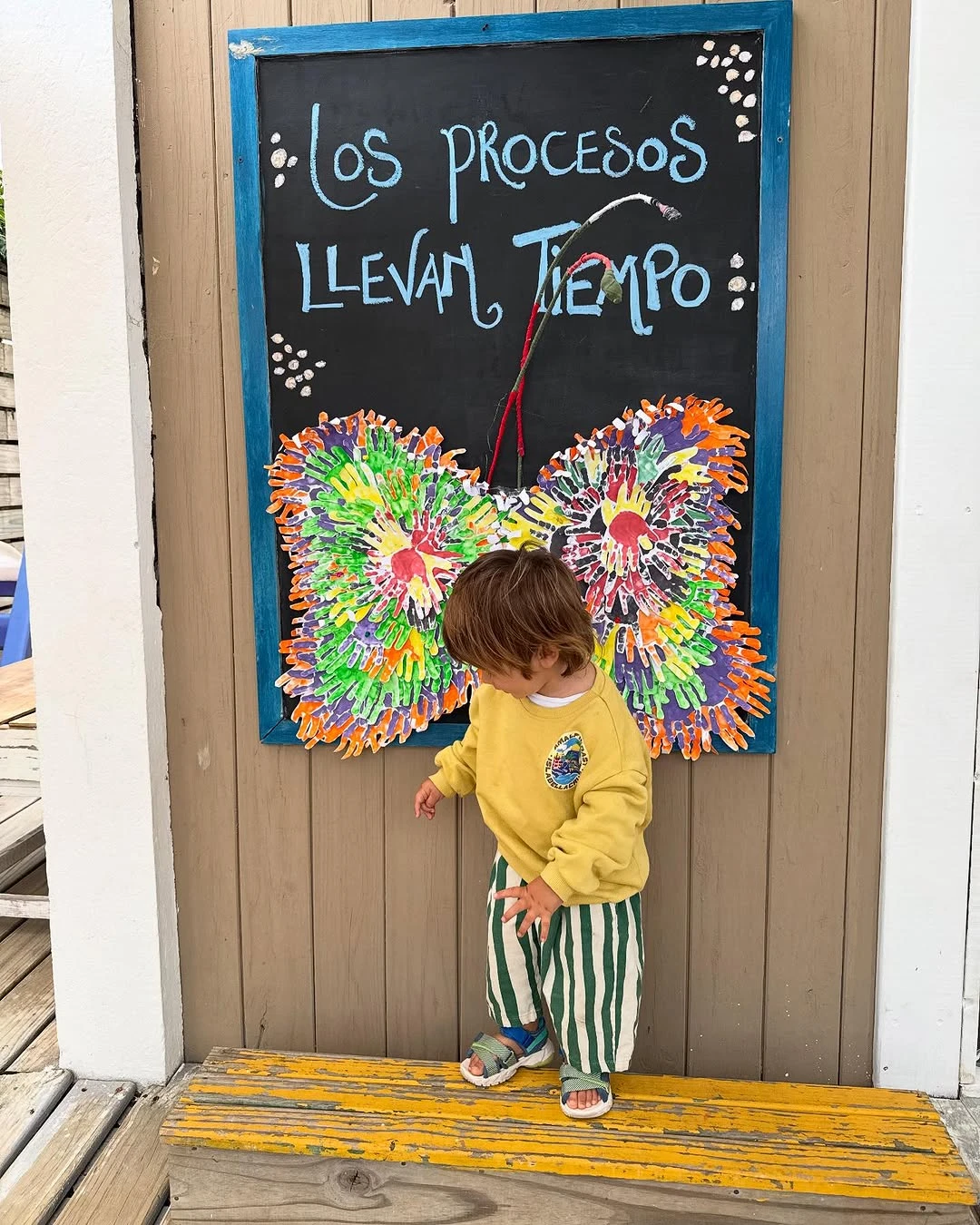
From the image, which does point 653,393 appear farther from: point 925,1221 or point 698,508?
point 925,1221

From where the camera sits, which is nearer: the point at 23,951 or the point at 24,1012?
the point at 24,1012

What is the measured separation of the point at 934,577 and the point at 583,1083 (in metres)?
1.09

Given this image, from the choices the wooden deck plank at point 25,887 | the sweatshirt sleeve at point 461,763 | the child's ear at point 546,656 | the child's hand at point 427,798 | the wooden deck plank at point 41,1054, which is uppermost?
the child's ear at point 546,656

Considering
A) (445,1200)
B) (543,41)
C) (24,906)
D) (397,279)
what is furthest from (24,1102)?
(543,41)

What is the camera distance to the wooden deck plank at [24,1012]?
2.13m

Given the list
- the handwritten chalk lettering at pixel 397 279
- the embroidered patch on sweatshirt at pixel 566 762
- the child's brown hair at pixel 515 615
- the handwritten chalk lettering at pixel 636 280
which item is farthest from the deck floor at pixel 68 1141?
the handwritten chalk lettering at pixel 636 280

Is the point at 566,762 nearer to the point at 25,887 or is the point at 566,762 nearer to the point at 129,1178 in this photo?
the point at 129,1178

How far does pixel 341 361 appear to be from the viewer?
5.93ft

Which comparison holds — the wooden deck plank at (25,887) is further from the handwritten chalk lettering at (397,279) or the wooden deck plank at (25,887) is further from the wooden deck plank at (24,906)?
the handwritten chalk lettering at (397,279)

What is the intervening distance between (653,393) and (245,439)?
781 millimetres

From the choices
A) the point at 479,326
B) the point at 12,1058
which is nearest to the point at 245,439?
the point at 479,326

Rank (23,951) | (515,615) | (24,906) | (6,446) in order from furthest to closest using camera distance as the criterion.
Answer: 1. (6,446)
2. (23,951)
3. (24,906)
4. (515,615)

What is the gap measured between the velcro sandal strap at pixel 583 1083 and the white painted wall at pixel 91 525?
2.83 feet

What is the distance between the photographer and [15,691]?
9.34 feet
